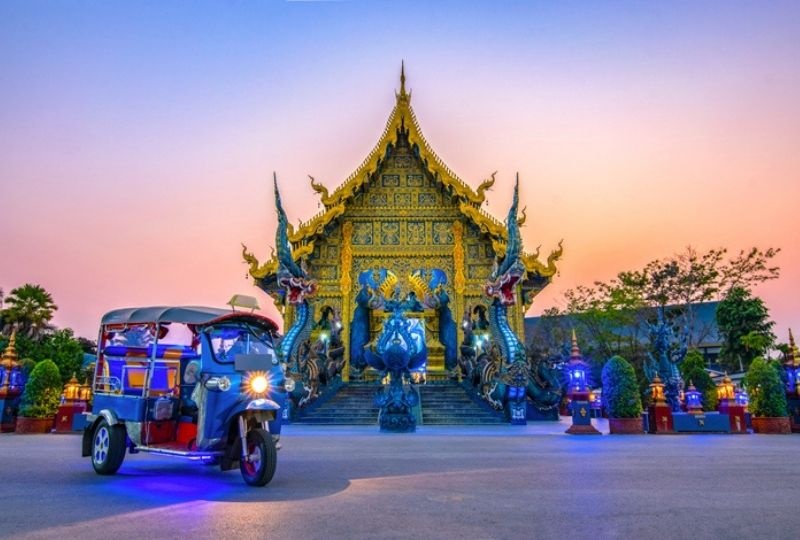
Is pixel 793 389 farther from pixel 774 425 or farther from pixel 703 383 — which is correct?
pixel 703 383

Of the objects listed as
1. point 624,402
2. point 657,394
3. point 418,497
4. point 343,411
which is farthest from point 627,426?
point 418,497

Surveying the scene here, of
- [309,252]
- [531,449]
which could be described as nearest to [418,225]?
[309,252]

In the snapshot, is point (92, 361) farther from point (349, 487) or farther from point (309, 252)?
point (349, 487)

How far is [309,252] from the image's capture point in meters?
22.1

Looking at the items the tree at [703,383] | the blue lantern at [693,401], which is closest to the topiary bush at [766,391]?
the blue lantern at [693,401]

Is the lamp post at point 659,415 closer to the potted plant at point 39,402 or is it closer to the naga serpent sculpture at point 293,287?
the naga serpent sculpture at point 293,287

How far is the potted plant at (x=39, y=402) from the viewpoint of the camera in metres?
13.4

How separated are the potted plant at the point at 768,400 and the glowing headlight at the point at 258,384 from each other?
12787 mm

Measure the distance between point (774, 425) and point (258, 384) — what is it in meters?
13.2

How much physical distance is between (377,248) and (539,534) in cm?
2012

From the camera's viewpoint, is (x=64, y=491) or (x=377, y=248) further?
(x=377, y=248)

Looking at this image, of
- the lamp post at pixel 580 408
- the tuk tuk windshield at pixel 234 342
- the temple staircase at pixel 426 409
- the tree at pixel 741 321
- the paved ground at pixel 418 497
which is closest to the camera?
the paved ground at pixel 418 497

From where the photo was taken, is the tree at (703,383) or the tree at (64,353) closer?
the tree at (703,383)

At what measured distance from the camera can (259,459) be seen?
17.2 feet
